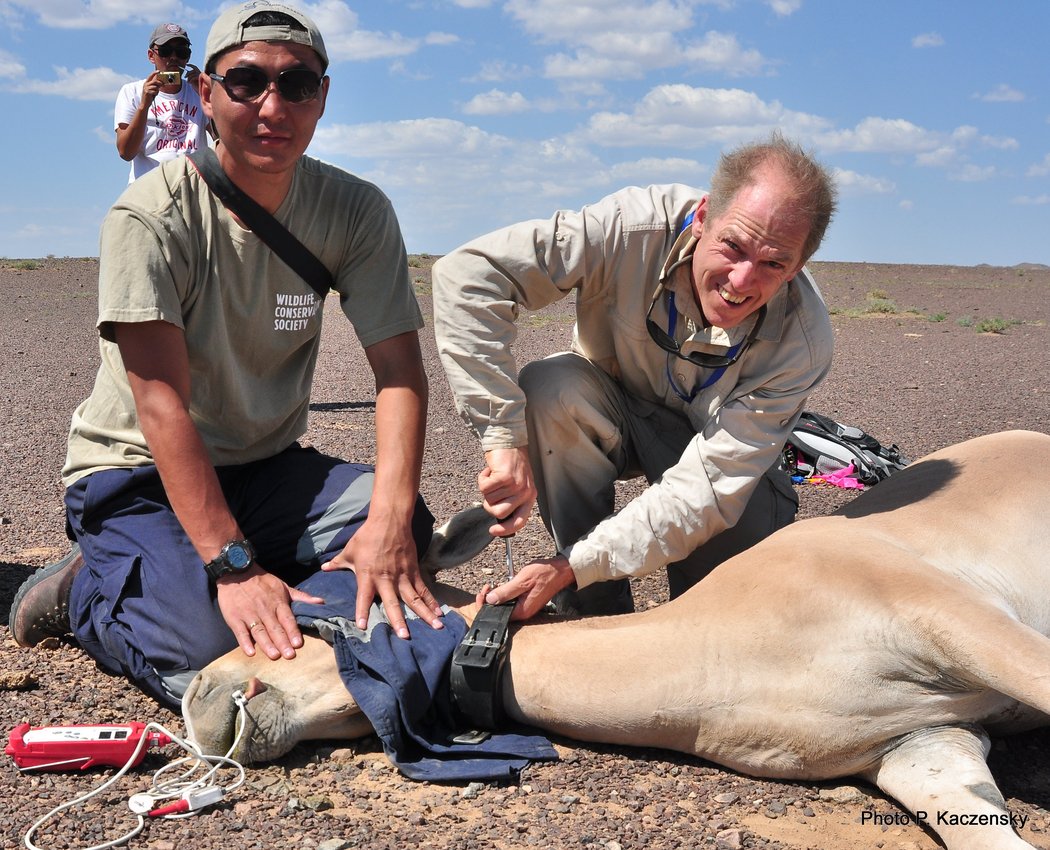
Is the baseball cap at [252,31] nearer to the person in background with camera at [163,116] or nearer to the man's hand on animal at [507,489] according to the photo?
the man's hand on animal at [507,489]

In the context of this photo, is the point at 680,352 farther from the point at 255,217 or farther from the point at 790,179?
the point at 255,217

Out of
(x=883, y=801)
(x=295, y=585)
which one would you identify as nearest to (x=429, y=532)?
(x=295, y=585)

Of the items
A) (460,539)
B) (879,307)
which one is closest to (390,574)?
(460,539)

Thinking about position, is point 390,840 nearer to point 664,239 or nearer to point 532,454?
point 532,454

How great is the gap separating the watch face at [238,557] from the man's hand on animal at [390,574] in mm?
308

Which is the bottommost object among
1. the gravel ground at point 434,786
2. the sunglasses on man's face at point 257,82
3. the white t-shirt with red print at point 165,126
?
the gravel ground at point 434,786

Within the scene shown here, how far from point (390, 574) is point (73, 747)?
0.94 meters

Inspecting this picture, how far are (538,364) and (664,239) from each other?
2.16ft

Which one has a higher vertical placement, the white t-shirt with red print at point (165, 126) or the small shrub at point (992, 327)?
the white t-shirt with red print at point (165, 126)

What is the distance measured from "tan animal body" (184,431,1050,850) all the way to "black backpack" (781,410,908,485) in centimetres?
283

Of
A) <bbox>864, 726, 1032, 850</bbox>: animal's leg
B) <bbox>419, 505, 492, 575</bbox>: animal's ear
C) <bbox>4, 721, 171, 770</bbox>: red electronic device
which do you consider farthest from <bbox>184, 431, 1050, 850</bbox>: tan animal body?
<bbox>419, 505, 492, 575</bbox>: animal's ear

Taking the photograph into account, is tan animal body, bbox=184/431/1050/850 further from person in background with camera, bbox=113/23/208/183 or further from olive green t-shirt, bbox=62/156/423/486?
person in background with camera, bbox=113/23/208/183

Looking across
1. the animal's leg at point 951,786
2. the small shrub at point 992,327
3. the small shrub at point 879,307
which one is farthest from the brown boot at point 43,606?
the small shrub at point 879,307

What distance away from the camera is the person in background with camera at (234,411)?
3432mm
